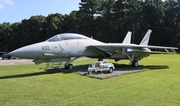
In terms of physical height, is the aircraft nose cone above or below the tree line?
below

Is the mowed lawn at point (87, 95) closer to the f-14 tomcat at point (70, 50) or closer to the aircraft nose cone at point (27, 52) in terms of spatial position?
the aircraft nose cone at point (27, 52)

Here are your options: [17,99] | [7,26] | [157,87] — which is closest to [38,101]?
[17,99]

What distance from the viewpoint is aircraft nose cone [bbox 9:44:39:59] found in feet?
37.7

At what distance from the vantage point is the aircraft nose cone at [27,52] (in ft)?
37.7

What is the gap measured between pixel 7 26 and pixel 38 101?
77.2 metres

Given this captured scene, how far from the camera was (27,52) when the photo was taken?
1181 centimetres

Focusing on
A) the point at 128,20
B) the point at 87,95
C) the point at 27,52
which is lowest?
the point at 87,95

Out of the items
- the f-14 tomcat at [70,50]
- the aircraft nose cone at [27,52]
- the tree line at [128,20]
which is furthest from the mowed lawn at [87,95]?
the tree line at [128,20]

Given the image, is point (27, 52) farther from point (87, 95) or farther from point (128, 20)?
point (128, 20)

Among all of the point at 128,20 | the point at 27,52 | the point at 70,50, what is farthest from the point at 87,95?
the point at 128,20

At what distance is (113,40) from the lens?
185 feet

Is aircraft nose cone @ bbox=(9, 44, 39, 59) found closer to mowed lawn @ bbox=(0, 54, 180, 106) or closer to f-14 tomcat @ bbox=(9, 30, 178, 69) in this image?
f-14 tomcat @ bbox=(9, 30, 178, 69)

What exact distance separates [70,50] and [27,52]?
10.8ft

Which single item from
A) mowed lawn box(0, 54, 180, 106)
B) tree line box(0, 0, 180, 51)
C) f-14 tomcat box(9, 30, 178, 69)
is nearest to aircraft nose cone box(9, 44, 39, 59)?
f-14 tomcat box(9, 30, 178, 69)
